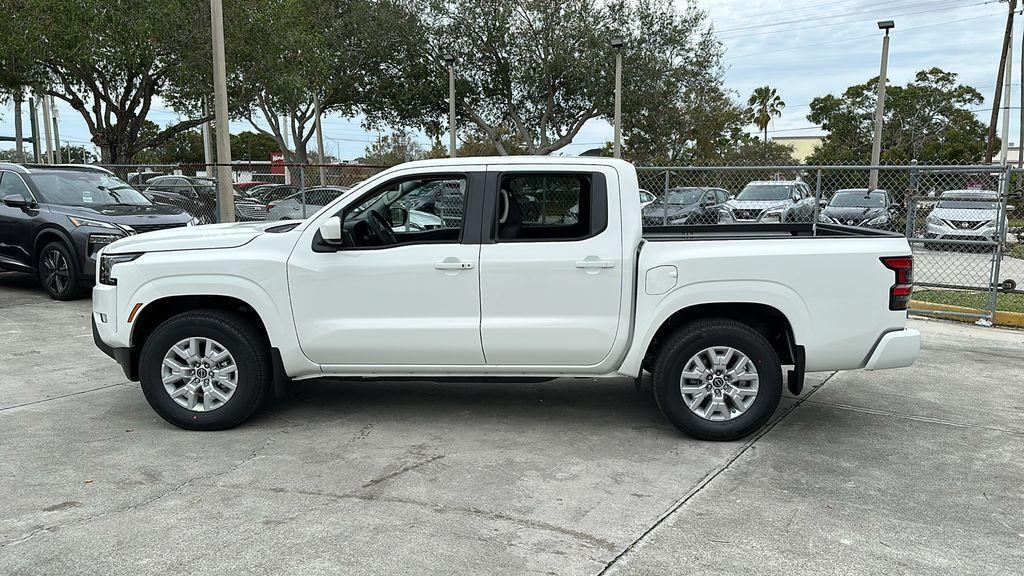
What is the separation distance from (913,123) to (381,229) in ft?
171

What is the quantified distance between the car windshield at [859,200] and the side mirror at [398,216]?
29.7 feet

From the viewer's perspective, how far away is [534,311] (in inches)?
206

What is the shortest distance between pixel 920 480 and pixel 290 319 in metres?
3.95

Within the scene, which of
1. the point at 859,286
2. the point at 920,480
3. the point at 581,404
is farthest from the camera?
the point at 581,404

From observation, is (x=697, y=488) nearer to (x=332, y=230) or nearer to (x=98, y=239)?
(x=332, y=230)

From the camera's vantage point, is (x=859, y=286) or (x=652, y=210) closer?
(x=859, y=286)

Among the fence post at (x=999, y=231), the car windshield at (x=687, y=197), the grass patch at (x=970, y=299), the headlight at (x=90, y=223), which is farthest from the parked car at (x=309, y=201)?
the fence post at (x=999, y=231)

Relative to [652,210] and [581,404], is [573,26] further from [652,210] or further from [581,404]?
[581,404]

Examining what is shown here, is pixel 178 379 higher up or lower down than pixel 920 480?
higher up

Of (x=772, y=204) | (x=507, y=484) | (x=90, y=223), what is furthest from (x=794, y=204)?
(x=507, y=484)

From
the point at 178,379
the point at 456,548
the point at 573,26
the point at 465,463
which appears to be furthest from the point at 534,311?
the point at 573,26

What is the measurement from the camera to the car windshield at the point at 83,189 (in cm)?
1130

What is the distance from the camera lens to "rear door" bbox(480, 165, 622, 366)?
5.18 m

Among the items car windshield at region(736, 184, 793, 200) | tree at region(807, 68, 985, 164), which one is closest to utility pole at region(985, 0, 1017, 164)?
tree at region(807, 68, 985, 164)
